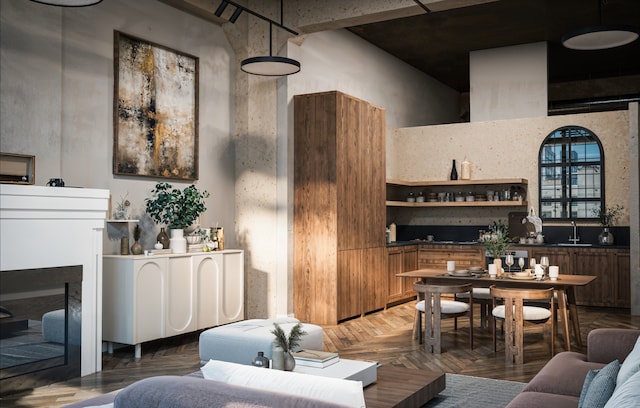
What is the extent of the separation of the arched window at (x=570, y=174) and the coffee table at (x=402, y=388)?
639cm

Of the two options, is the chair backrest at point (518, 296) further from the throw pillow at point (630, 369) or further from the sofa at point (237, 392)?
the sofa at point (237, 392)

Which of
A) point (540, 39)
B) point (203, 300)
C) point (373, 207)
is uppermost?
point (540, 39)

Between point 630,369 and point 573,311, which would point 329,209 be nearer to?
point 573,311

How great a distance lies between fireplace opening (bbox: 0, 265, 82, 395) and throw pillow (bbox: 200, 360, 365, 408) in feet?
10.2

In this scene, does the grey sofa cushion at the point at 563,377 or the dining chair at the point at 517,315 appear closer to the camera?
the grey sofa cushion at the point at 563,377

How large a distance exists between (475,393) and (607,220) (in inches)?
235

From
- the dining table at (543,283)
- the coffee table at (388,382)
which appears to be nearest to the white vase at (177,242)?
the dining table at (543,283)

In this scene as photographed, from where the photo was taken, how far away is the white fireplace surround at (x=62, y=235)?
4930mm

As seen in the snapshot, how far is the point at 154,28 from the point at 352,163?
10.2 ft

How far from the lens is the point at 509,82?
1106cm

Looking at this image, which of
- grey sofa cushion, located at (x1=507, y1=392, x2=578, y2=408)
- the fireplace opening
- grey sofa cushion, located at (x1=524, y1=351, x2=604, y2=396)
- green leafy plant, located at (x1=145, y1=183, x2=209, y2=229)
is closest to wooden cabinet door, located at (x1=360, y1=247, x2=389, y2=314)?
green leafy plant, located at (x1=145, y1=183, x2=209, y2=229)

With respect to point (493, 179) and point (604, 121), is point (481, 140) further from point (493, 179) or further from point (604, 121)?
point (604, 121)

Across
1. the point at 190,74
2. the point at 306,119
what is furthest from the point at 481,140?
the point at 190,74

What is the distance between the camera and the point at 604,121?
9727 millimetres
